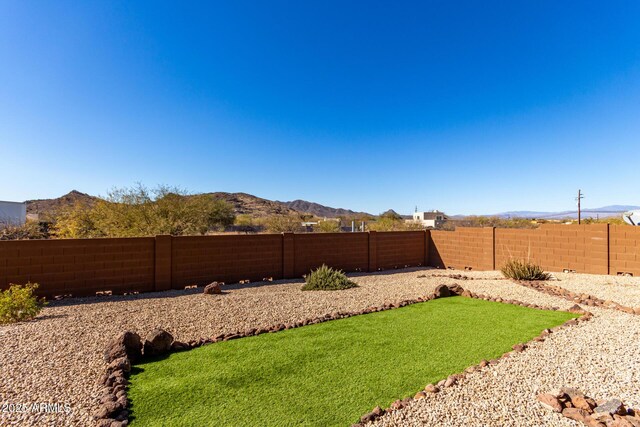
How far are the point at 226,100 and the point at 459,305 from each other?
44.6 ft

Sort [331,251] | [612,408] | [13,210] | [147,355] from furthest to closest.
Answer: [13,210] → [331,251] → [147,355] → [612,408]

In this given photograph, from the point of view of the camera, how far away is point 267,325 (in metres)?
5.79

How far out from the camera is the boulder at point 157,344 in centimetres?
441

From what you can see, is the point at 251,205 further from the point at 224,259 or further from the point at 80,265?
the point at 80,265

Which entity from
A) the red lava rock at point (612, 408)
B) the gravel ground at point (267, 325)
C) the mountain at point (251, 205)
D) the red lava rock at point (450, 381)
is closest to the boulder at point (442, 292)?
the gravel ground at point (267, 325)

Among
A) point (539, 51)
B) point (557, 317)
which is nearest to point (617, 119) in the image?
point (539, 51)

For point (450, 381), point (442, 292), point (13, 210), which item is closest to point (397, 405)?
point (450, 381)

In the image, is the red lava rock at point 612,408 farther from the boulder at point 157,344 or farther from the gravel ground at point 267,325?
the boulder at point 157,344

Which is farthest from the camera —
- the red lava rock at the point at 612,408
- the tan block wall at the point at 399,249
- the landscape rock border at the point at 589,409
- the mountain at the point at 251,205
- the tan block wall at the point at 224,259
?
the mountain at the point at 251,205

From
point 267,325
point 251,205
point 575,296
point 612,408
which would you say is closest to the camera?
point 612,408

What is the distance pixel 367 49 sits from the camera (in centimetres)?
1573

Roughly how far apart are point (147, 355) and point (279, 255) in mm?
7049

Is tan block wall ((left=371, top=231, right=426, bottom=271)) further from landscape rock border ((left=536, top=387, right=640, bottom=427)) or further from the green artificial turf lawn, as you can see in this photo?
landscape rock border ((left=536, top=387, right=640, bottom=427))

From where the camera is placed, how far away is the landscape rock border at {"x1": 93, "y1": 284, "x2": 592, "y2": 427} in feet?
9.71
